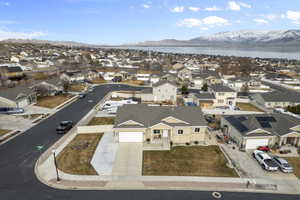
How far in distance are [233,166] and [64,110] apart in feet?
116

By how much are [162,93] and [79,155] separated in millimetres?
30079

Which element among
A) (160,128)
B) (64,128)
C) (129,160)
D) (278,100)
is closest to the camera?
(129,160)

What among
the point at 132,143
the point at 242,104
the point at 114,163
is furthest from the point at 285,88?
the point at 114,163

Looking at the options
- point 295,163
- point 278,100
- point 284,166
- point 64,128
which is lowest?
point 295,163

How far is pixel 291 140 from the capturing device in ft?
88.2

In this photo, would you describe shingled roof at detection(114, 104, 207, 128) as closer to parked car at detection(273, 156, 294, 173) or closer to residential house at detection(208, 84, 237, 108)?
parked car at detection(273, 156, 294, 173)

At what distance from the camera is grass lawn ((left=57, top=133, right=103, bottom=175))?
2069 cm

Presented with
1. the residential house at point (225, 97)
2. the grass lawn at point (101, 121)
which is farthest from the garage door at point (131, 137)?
the residential house at point (225, 97)

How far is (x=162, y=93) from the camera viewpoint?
1950 inches

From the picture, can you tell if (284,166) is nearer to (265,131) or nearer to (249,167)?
(249,167)

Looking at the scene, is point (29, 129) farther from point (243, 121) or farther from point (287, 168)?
point (287, 168)

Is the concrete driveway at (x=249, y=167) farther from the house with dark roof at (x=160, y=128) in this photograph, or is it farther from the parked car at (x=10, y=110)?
the parked car at (x=10, y=110)

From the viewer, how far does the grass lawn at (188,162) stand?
66.9ft

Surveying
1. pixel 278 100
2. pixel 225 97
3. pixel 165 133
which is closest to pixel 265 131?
pixel 165 133
